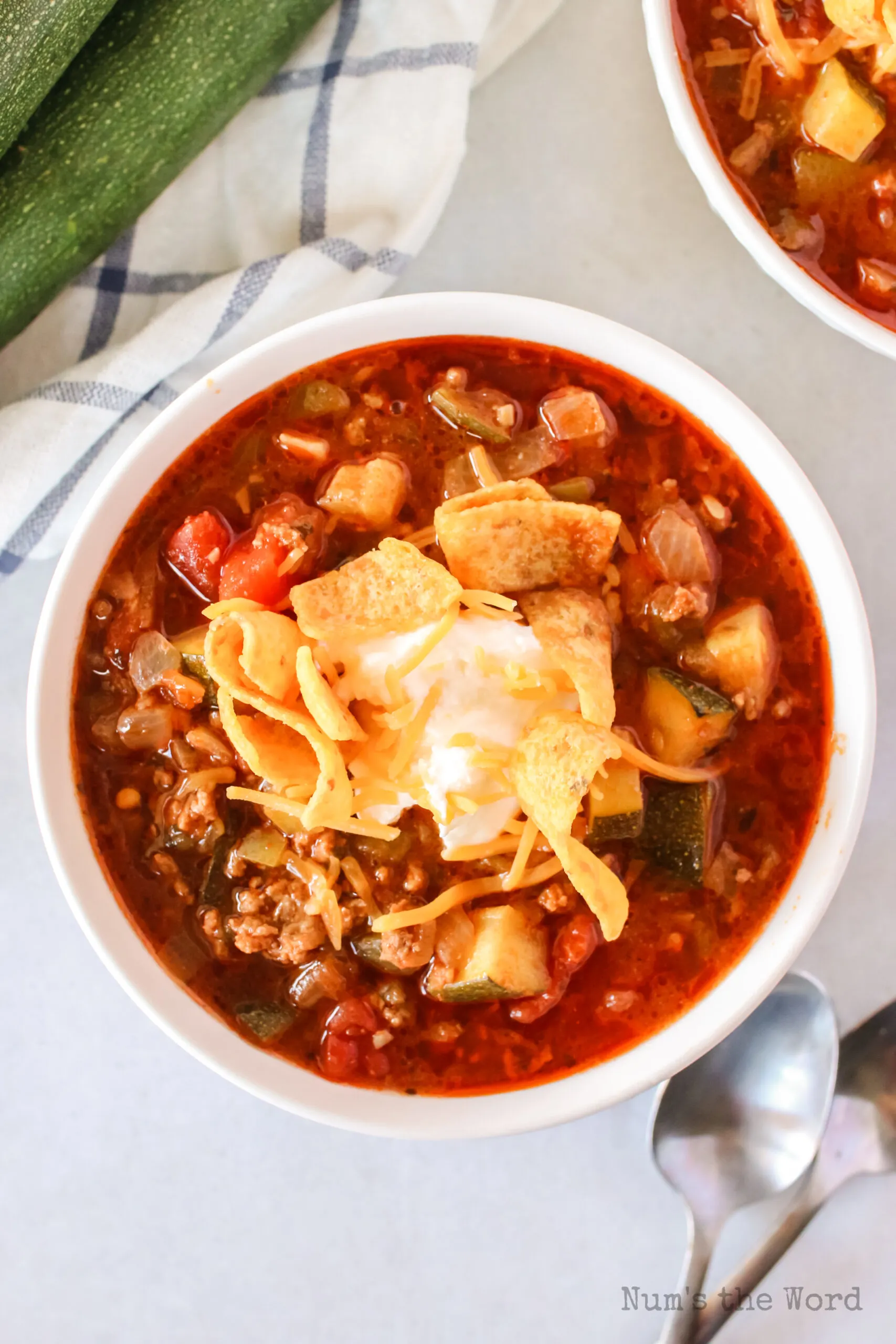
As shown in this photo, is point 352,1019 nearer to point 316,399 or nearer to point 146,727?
point 146,727

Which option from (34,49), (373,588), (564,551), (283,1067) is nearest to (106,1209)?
(283,1067)

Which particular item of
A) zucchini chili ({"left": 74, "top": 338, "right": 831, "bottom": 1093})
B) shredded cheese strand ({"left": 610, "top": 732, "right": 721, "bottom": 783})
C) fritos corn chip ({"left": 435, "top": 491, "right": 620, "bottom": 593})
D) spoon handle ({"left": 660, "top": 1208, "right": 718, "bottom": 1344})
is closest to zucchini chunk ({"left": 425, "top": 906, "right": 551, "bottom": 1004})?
zucchini chili ({"left": 74, "top": 338, "right": 831, "bottom": 1093})

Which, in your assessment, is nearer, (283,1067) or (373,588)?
(373,588)

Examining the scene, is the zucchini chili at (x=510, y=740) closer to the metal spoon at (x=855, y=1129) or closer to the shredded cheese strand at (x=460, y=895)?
the shredded cheese strand at (x=460, y=895)

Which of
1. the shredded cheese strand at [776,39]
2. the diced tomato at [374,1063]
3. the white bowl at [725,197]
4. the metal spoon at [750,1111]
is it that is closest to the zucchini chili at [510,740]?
the diced tomato at [374,1063]

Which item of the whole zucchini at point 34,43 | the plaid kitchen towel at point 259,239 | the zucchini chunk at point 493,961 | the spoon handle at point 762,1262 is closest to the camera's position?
the zucchini chunk at point 493,961

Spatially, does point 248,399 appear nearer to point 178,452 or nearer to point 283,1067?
point 178,452

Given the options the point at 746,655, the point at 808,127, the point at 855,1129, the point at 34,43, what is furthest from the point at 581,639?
the point at 34,43
